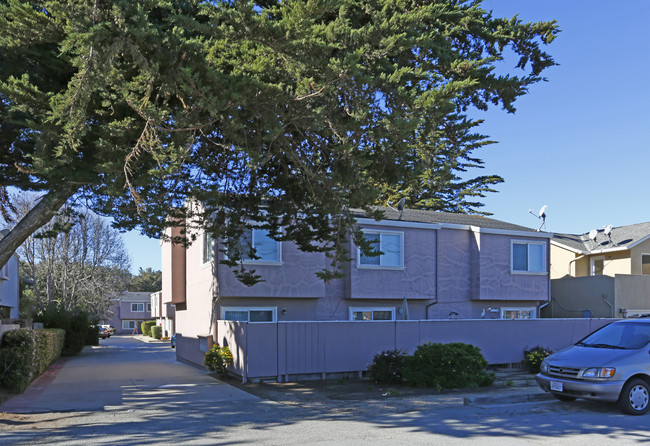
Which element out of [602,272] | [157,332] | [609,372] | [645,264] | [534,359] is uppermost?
[645,264]

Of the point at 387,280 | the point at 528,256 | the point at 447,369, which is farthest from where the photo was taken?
the point at 528,256

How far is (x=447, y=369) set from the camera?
45.7 feet

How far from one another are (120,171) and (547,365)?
338 inches

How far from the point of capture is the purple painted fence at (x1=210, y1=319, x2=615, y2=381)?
15.7 m

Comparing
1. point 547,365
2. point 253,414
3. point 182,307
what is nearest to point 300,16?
point 253,414

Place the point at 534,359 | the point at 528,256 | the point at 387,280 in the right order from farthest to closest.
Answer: the point at 528,256
the point at 387,280
the point at 534,359

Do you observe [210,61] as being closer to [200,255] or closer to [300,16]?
[300,16]

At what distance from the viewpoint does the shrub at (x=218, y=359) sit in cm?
1656

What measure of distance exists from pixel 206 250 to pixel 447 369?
34.4 ft

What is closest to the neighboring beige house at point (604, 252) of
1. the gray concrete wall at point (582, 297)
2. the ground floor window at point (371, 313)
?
the gray concrete wall at point (582, 297)

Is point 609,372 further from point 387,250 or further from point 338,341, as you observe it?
A: point 387,250

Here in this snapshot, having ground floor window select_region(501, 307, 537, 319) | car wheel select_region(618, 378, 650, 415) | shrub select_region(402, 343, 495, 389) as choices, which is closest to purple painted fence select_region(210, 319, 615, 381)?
shrub select_region(402, 343, 495, 389)

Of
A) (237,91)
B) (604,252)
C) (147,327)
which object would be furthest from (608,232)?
(147,327)

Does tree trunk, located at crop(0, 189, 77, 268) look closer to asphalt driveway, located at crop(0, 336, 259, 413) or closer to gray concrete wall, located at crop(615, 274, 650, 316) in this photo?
asphalt driveway, located at crop(0, 336, 259, 413)
